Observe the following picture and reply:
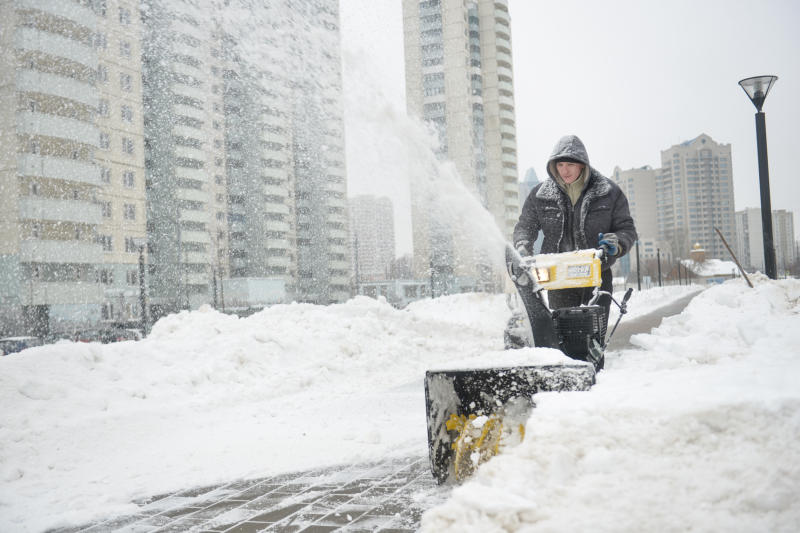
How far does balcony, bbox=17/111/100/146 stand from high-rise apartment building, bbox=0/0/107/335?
0.06 m

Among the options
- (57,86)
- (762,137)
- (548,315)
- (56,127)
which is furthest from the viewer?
(57,86)

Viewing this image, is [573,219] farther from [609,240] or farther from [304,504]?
[304,504]

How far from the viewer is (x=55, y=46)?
41.3 metres

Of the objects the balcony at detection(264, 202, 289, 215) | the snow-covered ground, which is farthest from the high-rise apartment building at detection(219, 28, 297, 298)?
the snow-covered ground

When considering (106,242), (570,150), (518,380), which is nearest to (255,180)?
(106,242)

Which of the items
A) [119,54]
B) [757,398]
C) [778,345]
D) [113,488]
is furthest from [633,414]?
[119,54]

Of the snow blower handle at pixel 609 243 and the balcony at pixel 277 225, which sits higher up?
the balcony at pixel 277 225

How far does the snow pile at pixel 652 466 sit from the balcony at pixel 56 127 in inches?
1813

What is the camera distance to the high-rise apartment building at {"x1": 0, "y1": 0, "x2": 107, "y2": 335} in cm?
3875

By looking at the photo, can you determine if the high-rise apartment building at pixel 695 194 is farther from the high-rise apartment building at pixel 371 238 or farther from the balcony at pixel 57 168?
the balcony at pixel 57 168

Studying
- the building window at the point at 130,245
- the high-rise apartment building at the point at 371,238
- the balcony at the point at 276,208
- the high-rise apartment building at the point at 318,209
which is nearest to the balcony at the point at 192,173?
the balcony at the point at 276,208

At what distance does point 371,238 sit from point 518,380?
8719 cm

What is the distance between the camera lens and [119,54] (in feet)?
172

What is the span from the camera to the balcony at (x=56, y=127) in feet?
131
